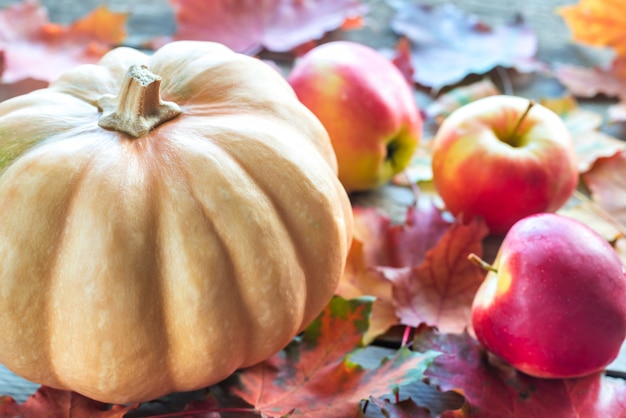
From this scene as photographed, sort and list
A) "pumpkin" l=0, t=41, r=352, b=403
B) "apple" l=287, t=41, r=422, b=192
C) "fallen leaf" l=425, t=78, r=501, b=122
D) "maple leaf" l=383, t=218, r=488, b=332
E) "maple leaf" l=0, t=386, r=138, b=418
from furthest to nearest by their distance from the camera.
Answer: "fallen leaf" l=425, t=78, r=501, b=122, "apple" l=287, t=41, r=422, b=192, "maple leaf" l=383, t=218, r=488, b=332, "maple leaf" l=0, t=386, r=138, b=418, "pumpkin" l=0, t=41, r=352, b=403

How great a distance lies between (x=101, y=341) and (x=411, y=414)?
1.09 ft

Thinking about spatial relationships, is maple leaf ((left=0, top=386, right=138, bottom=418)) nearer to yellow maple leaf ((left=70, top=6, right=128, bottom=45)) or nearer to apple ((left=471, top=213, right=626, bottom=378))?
apple ((left=471, top=213, right=626, bottom=378))

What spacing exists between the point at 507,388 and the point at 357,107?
466 millimetres

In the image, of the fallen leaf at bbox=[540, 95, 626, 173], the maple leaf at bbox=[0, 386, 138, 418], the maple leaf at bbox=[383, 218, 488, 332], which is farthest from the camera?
the fallen leaf at bbox=[540, 95, 626, 173]

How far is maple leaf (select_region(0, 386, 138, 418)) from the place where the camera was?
0.73 meters

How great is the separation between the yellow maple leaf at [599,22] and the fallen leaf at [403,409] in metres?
0.89

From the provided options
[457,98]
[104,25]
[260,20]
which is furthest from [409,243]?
[104,25]

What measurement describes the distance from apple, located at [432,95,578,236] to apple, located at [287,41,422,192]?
0.09m

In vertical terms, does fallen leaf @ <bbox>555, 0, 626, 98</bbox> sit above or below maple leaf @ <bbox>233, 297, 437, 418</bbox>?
above

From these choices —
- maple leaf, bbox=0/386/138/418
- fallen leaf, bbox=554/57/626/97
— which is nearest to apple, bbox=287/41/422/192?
fallen leaf, bbox=554/57/626/97

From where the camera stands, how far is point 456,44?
4.64 ft

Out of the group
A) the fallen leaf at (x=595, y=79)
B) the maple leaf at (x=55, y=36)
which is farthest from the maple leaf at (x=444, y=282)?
the maple leaf at (x=55, y=36)

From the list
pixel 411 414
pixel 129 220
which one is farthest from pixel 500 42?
pixel 129 220

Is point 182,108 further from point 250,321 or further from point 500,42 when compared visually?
point 500,42
